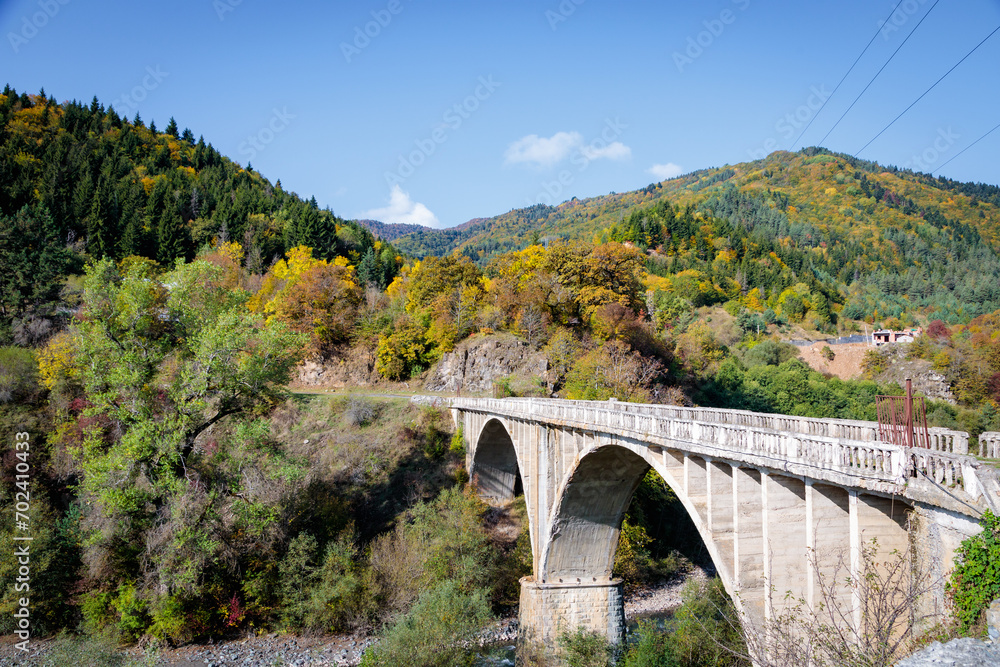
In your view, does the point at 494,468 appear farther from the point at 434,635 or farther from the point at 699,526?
the point at 699,526

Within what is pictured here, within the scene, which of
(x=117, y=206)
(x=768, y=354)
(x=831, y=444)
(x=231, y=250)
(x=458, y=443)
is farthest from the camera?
(x=768, y=354)

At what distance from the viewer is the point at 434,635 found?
21.1 meters

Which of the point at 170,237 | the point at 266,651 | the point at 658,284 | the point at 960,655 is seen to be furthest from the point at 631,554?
the point at 658,284

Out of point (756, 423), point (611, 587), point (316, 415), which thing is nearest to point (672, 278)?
point (316, 415)

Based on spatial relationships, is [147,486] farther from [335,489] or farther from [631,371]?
[631,371]

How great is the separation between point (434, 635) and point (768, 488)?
15.2 meters

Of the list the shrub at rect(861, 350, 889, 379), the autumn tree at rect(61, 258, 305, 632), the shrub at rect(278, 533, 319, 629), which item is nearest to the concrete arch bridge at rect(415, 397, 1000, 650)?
the shrub at rect(278, 533, 319, 629)

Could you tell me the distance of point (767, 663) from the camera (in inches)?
376

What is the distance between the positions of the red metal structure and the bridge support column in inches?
700

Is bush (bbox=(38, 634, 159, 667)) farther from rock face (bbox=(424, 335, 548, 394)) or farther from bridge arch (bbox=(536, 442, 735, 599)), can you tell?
rock face (bbox=(424, 335, 548, 394))

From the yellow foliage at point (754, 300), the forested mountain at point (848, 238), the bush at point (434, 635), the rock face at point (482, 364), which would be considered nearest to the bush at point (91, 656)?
the bush at point (434, 635)

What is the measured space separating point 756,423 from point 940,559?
8.36 meters

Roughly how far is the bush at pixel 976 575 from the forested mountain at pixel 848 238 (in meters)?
89.6

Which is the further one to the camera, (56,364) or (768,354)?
(768,354)
